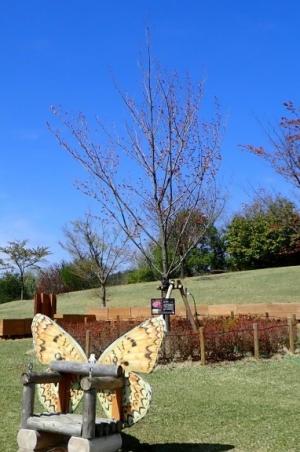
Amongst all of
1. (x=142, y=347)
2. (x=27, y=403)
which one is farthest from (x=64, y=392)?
(x=142, y=347)

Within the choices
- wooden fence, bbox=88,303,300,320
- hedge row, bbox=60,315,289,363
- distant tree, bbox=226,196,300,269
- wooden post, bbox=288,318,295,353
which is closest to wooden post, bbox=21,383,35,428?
hedge row, bbox=60,315,289,363

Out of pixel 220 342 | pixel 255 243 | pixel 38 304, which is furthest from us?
pixel 255 243

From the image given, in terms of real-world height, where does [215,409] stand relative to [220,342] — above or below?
below

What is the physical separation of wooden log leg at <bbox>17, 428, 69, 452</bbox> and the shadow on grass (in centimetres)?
96

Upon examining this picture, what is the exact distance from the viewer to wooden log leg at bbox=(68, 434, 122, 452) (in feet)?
15.7

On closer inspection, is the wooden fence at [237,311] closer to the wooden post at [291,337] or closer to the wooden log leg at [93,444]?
the wooden post at [291,337]

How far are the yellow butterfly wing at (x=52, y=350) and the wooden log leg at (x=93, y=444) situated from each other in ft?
2.69

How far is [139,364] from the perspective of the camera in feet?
17.7

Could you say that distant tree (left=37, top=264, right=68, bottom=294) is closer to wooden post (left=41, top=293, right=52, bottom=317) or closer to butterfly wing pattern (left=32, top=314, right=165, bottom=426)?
wooden post (left=41, top=293, right=52, bottom=317)

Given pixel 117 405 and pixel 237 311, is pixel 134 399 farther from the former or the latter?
pixel 237 311

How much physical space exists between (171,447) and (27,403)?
5.29 ft

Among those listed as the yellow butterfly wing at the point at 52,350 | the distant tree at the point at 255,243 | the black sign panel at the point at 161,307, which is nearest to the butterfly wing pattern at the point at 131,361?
the yellow butterfly wing at the point at 52,350

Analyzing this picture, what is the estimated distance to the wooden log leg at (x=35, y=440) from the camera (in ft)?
16.9

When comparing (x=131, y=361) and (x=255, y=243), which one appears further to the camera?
(x=255, y=243)
